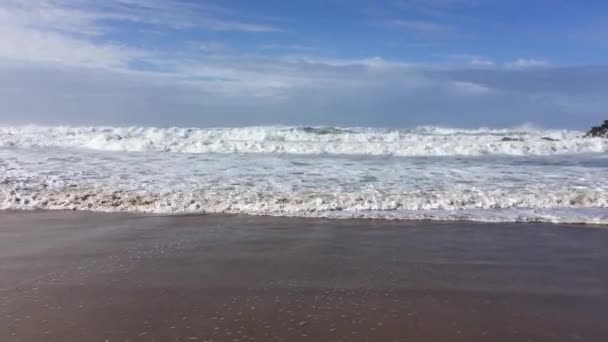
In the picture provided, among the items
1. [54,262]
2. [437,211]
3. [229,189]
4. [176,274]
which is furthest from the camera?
[229,189]

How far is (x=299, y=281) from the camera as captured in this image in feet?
15.7

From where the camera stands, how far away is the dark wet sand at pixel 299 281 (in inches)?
146

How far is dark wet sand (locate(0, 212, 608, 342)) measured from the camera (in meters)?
3.72

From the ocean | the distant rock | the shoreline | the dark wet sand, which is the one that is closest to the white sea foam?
the distant rock

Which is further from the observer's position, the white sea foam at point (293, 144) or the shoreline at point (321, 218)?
the white sea foam at point (293, 144)

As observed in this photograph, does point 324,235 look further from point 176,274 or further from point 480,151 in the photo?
point 480,151

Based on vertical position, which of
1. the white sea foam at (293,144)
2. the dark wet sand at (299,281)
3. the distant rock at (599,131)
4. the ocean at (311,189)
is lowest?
the dark wet sand at (299,281)

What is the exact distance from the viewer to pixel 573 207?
862 cm

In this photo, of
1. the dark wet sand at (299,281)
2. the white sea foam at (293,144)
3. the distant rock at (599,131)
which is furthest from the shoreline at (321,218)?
the distant rock at (599,131)

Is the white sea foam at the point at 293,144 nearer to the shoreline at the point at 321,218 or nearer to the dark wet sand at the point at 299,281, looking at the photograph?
the shoreline at the point at 321,218

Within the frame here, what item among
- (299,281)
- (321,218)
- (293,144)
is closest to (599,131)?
(293,144)

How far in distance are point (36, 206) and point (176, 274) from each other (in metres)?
4.59

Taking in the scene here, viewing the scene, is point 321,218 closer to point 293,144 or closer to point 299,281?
point 299,281

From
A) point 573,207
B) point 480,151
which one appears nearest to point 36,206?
point 573,207
